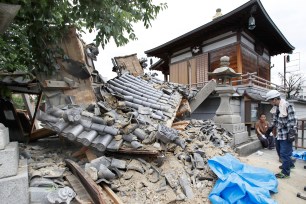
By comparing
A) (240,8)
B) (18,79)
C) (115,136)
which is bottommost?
(115,136)

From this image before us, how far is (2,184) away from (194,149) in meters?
3.75

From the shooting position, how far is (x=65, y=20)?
13.5 ft

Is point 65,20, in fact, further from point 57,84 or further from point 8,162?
point 8,162

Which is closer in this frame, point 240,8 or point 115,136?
point 115,136

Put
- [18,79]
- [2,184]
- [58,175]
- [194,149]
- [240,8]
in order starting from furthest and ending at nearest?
1. [240,8]
2. [18,79]
3. [194,149]
4. [58,175]
5. [2,184]

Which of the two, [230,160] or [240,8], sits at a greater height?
[240,8]

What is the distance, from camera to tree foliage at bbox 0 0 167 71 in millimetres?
3550

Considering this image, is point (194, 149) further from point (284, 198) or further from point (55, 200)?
Answer: point (55, 200)

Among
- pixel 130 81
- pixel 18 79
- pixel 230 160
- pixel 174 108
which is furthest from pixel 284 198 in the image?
pixel 18 79

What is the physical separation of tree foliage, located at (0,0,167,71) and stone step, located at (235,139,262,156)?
5279mm

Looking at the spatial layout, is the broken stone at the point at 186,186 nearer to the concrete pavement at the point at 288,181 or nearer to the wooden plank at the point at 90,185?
the wooden plank at the point at 90,185

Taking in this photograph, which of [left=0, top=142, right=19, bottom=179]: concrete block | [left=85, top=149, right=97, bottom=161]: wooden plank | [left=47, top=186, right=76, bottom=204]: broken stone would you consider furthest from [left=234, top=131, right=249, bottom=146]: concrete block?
[left=0, top=142, right=19, bottom=179]: concrete block

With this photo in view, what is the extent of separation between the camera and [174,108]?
603 cm

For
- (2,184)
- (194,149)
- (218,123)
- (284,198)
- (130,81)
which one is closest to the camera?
(2,184)
